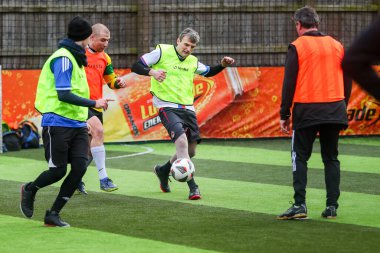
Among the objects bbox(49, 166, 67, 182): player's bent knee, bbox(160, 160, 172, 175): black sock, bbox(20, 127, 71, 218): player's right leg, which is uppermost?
bbox(20, 127, 71, 218): player's right leg

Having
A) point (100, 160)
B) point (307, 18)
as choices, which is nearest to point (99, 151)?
point (100, 160)

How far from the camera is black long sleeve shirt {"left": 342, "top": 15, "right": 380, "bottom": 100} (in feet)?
14.1

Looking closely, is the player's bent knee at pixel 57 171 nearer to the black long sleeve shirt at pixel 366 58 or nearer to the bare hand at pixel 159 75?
the bare hand at pixel 159 75

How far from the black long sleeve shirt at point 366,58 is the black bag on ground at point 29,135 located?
45.8ft

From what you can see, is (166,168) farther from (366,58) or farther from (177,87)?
(366,58)

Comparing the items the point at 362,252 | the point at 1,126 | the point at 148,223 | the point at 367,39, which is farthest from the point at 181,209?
the point at 1,126

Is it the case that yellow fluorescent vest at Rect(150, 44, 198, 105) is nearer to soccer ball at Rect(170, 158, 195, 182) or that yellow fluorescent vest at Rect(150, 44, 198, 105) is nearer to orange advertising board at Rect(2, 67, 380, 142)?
soccer ball at Rect(170, 158, 195, 182)

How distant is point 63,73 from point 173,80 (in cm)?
279

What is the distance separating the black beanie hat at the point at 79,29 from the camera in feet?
27.9

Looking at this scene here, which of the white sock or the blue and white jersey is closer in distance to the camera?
the blue and white jersey

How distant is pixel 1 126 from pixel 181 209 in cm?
817

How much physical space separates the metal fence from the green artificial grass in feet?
16.3

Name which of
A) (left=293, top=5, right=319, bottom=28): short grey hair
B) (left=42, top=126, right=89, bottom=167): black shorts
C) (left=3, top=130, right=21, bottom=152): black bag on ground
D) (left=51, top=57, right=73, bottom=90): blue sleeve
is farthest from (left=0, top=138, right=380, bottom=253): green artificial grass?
(left=3, top=130, right=21, bottom=152): black bag on ground

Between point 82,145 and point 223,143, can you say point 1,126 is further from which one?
point 82,145
